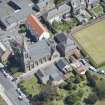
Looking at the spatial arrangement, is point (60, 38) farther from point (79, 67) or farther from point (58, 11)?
point (79, 67)

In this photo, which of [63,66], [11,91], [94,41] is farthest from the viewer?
[94,41]

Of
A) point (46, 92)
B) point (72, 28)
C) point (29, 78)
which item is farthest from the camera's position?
point (72, 28)

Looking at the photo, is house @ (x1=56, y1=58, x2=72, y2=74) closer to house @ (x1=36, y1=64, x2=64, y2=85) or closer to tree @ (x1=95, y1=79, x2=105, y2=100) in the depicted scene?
house @ (x1=36, y1=64, x2=64, y2=85)

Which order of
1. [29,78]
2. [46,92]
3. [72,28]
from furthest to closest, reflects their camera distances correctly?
[72,28]
[29,78]
[46,92]

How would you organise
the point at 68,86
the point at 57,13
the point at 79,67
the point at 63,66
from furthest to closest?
the point at 57,13 < the point at 79,67 < the point at 63,66 < the point at 68,86

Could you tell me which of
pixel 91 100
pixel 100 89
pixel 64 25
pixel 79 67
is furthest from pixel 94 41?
pixel 91 100

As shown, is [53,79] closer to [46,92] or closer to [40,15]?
[46,92]

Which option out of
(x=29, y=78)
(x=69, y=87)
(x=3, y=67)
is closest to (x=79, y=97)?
(x=69, y=87)
